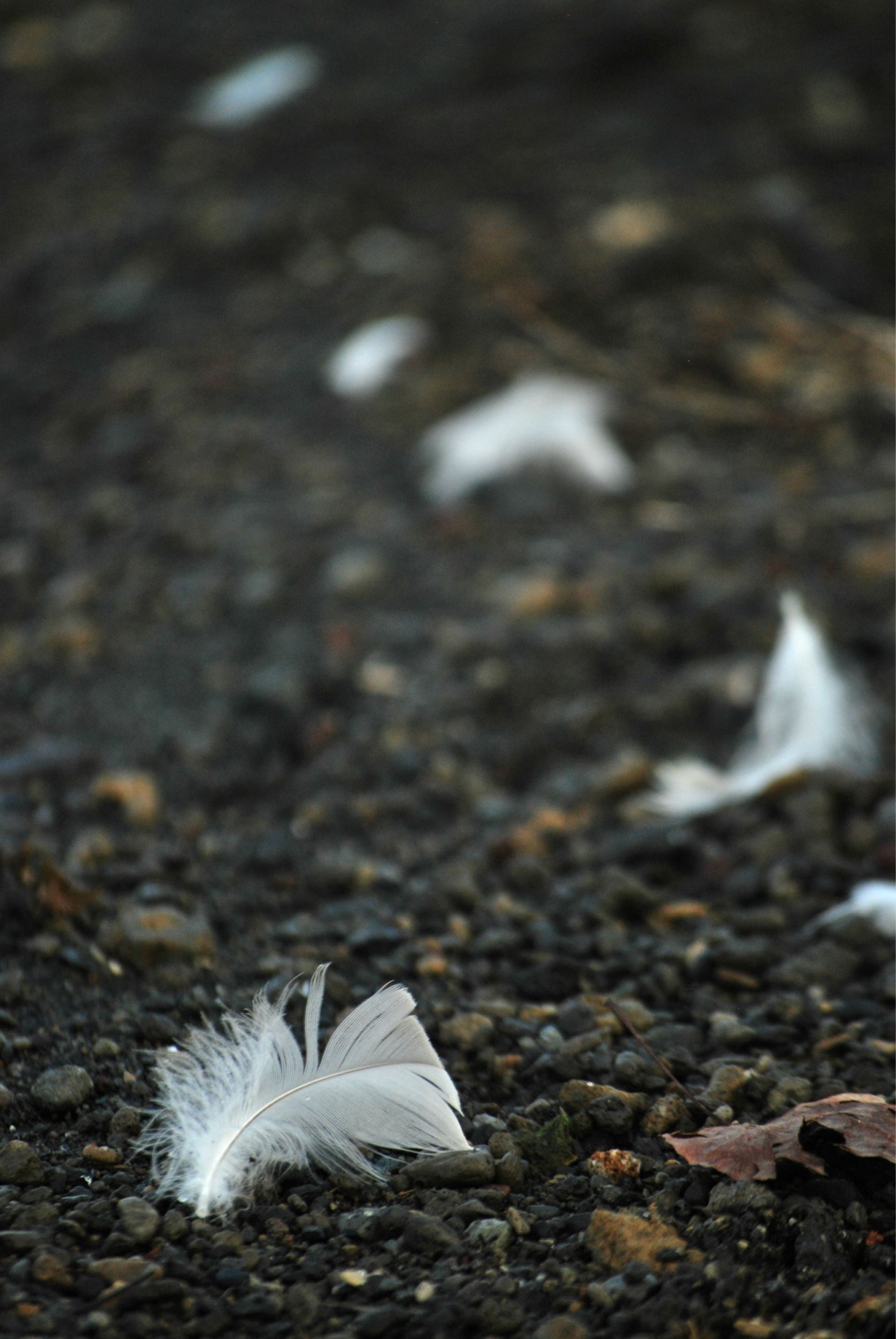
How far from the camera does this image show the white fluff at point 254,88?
14.3 ft

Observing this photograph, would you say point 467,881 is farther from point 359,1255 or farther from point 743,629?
point 743,629

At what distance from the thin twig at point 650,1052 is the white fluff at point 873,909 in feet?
1.40

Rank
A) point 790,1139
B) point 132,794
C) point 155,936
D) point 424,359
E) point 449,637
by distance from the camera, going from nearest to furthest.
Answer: point 790,1139 < point 155,936 < point 132,794 < point 449,637 < point 424,359

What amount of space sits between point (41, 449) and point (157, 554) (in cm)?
74

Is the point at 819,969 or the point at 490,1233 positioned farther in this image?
the point at 819,969

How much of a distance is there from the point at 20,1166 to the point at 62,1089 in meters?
0.13

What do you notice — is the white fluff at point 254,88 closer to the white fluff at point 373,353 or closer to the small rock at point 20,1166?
the white fluff at point 373,353

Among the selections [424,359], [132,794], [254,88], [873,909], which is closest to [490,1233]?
[873,909]

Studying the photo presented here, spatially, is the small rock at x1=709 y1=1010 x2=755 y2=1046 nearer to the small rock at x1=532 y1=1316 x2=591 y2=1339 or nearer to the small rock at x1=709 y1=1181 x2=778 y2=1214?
the small rock at x1=709 y1=1181 x2=778 y2=1214

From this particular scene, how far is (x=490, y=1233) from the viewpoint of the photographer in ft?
4.09

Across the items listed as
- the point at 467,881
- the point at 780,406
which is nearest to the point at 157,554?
the point at 467,881

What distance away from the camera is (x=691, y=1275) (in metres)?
1.19

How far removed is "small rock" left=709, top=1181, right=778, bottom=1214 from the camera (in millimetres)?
1274

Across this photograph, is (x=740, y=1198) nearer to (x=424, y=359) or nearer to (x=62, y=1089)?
(x=62, y=1089)
